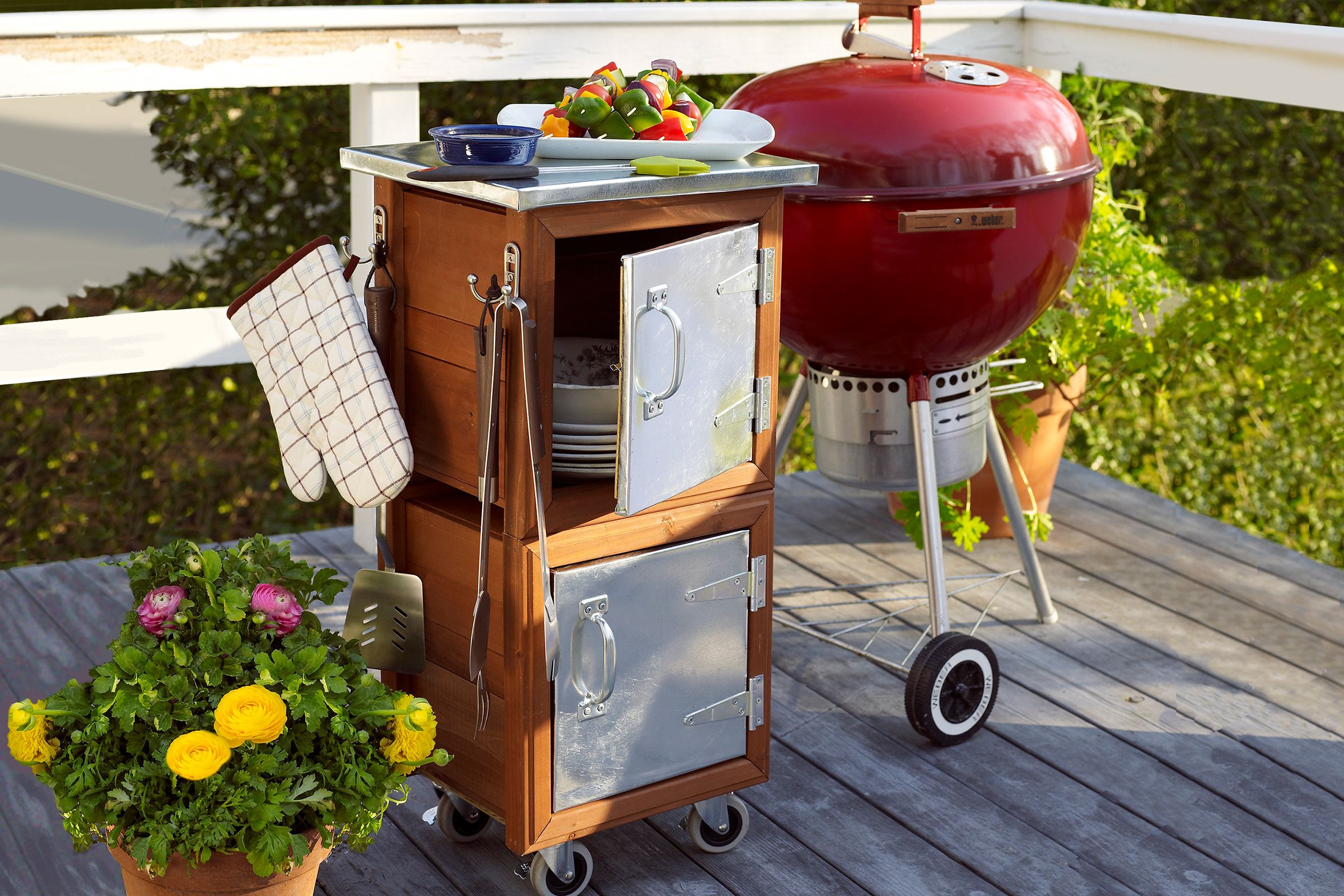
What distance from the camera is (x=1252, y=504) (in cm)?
421

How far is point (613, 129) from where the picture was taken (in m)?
1.97

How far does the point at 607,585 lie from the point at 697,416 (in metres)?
0.25

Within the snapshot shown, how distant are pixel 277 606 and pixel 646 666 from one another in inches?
18.9

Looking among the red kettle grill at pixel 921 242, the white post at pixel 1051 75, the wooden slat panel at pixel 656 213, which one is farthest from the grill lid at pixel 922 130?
the white post at pixel 1051 75

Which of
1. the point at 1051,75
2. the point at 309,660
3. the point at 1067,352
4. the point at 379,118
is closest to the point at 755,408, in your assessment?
the point at 309,660

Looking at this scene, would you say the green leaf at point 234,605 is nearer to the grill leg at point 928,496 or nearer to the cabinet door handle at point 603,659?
the cabinet door handle at point 603,659

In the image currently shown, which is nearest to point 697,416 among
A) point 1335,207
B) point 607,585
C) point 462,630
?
point 607,585

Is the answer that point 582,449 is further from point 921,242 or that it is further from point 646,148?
point 921,242

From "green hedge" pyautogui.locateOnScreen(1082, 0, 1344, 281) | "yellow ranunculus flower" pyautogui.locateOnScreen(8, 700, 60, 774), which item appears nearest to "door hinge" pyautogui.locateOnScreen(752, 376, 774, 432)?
"yellow ranunculus flower" pyautogui.locateOnScreen(8, 700, 60, 774)

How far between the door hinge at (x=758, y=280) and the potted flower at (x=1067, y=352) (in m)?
1.15

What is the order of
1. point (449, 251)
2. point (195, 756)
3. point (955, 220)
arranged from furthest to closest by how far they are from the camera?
point (955, 220)
point (449, 251)
point (195, 756)

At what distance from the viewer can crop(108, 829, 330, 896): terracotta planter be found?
1.74 m

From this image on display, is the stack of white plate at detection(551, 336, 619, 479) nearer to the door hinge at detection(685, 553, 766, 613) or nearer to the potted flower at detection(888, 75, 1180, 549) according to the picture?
the door hinge at detection(685, 553, 766, 613)

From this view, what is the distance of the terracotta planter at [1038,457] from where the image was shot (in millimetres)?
3254
